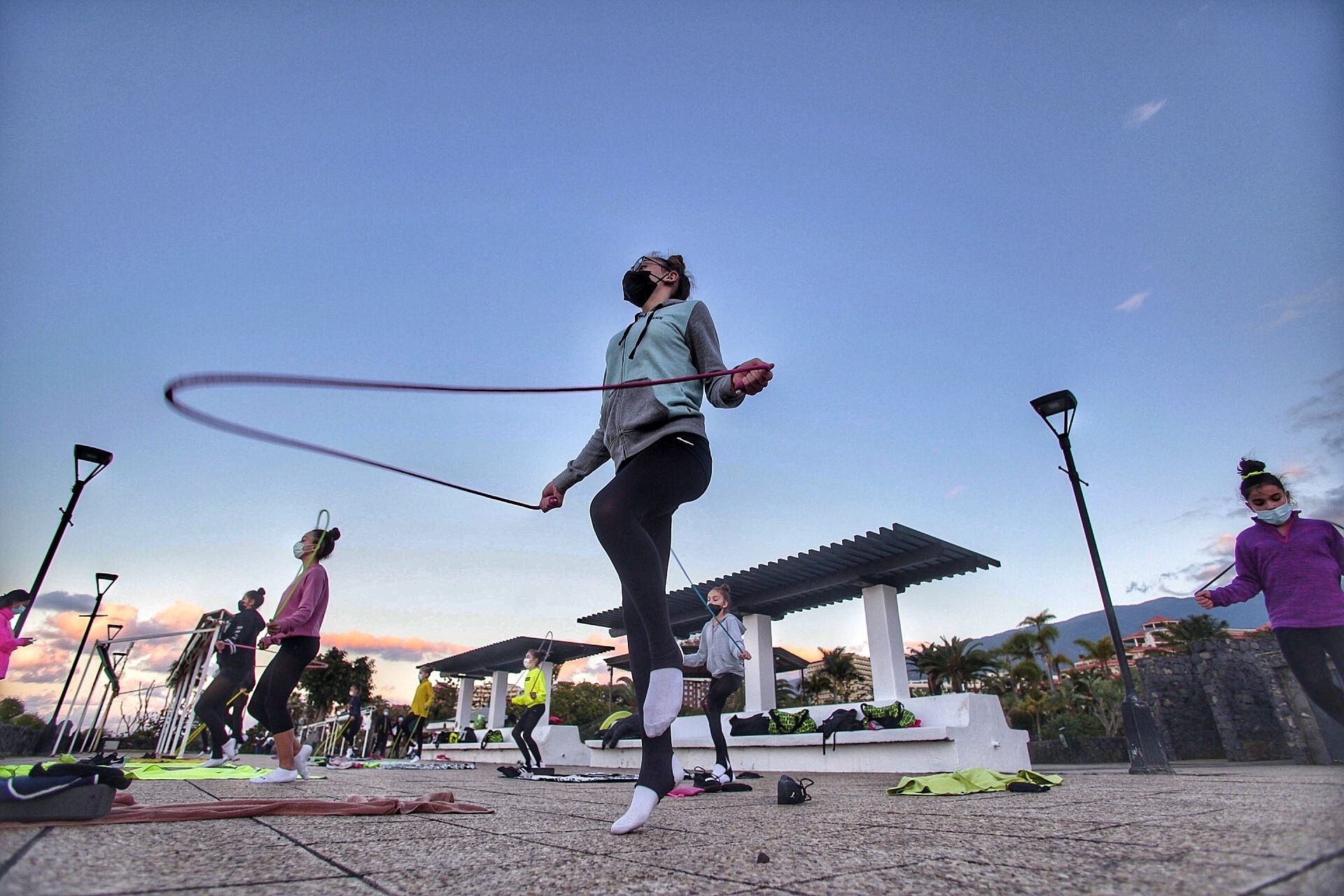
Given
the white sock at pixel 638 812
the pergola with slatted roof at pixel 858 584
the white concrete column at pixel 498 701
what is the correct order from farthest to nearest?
the white concrete column at pixel 498 701, the pergola with slatted roof at pixel 858 584, the white sock at pixel 638 812

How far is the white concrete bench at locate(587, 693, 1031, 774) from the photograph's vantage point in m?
7.34

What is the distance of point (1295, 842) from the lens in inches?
40.7

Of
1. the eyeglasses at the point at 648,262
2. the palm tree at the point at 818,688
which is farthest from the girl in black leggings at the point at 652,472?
the palm tree at the point at 818,688

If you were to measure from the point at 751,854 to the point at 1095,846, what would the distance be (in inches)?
31.1

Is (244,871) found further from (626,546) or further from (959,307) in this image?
(959,307)

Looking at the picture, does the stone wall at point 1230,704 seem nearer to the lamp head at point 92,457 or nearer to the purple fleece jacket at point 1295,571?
the purple fleece jacket at point 1295,571

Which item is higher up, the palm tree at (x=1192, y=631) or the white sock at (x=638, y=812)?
the palm tree at (x=1192, y=631)

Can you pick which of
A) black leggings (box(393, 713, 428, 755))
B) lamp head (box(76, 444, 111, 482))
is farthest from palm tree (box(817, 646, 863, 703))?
lamp head (box(76, 444, 111, 482))

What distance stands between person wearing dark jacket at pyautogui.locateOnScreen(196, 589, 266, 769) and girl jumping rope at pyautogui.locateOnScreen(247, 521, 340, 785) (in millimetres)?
2394

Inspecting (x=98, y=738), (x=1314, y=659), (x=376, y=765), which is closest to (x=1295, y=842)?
(x=1314, y=659)

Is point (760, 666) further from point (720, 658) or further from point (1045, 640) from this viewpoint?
point (1045, 640)

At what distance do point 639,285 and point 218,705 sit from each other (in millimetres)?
6948

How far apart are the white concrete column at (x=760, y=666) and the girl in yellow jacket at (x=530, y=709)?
403 cm

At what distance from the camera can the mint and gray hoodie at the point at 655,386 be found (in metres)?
2.33
